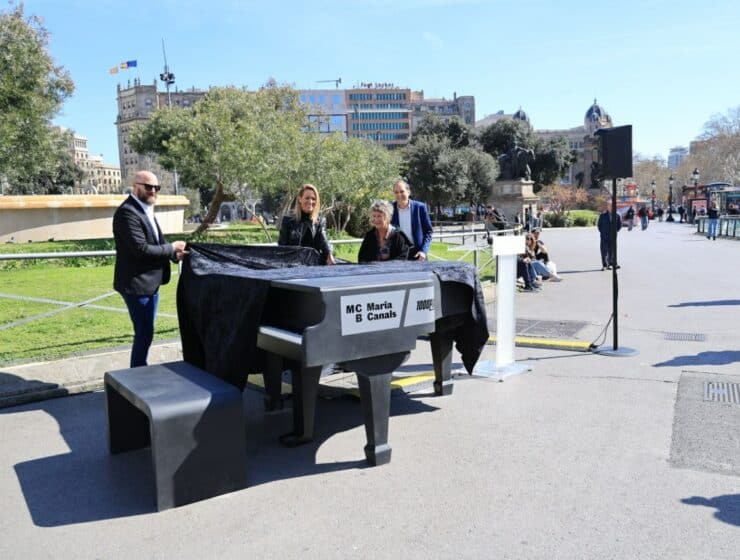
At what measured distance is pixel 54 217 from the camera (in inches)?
1061

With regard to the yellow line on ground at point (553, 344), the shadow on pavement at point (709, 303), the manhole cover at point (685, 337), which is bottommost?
the manhole cover at point (685, 337)

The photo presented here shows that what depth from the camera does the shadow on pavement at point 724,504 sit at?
3.40 metres

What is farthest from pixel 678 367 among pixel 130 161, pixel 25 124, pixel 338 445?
pixel 130 161

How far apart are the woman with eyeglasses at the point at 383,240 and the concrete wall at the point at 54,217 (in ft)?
69.9

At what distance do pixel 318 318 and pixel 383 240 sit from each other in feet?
7.95

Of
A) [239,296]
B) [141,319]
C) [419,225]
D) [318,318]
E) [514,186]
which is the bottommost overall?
[141,319]

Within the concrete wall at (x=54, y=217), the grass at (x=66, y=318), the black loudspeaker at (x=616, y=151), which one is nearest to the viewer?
the black loudspeaker at (x=616, y=151)

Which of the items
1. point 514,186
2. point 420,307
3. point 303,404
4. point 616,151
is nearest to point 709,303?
point 616,151

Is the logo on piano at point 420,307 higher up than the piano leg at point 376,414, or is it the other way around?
the logo on piano at point 420,307

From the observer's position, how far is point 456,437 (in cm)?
480

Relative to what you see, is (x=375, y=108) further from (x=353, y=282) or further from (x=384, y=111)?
(x=353, y=282)

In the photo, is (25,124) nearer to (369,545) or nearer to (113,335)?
(113,335)

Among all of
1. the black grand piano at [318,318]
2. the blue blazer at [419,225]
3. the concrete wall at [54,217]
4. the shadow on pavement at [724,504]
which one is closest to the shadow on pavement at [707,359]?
the blue blazer at [419,225]

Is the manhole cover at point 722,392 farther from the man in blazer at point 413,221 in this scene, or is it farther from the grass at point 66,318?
the grass at point 66,318
